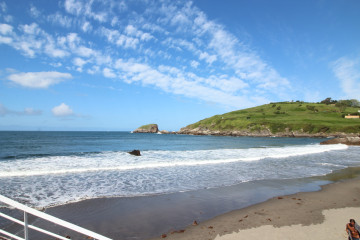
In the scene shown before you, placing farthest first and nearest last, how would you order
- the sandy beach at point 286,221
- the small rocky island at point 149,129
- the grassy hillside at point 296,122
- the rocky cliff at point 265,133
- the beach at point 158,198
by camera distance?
the small rocky island at point 149,129 < the grassy hillside at point 296,122 < the rocky cliff at point 265,133 < the beach at point 158,198 < the sandy beach at point 286,221

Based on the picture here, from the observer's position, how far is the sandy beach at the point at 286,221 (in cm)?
705

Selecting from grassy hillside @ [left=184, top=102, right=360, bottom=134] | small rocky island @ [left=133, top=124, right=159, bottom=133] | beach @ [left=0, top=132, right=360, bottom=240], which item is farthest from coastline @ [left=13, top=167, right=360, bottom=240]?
small rocky island @ [left=133, top=124, right=159, bottom=133]

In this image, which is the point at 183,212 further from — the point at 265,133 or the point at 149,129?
the point at 149,129

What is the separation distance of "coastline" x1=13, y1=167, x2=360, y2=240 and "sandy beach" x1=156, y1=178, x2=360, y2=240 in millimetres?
34

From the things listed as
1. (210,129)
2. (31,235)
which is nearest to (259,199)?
(31,235)

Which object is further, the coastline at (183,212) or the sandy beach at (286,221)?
the coastline at (183,212)

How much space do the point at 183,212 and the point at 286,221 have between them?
4048 millimetres

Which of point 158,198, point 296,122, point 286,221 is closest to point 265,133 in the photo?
point 296,122

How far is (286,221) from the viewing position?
8.27 meters

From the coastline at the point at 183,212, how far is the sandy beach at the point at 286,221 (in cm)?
3

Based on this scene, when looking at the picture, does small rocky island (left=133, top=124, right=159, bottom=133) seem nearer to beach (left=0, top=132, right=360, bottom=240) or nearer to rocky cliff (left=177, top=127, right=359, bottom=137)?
rocky cliff (left=177, top=127, right=359, bottom=137)

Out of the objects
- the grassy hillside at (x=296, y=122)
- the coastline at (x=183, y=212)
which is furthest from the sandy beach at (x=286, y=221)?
the grassy hillside at (x=296, y=122)

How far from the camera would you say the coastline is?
742cm

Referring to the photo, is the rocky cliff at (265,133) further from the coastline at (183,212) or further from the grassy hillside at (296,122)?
the coastline at (183,212)
